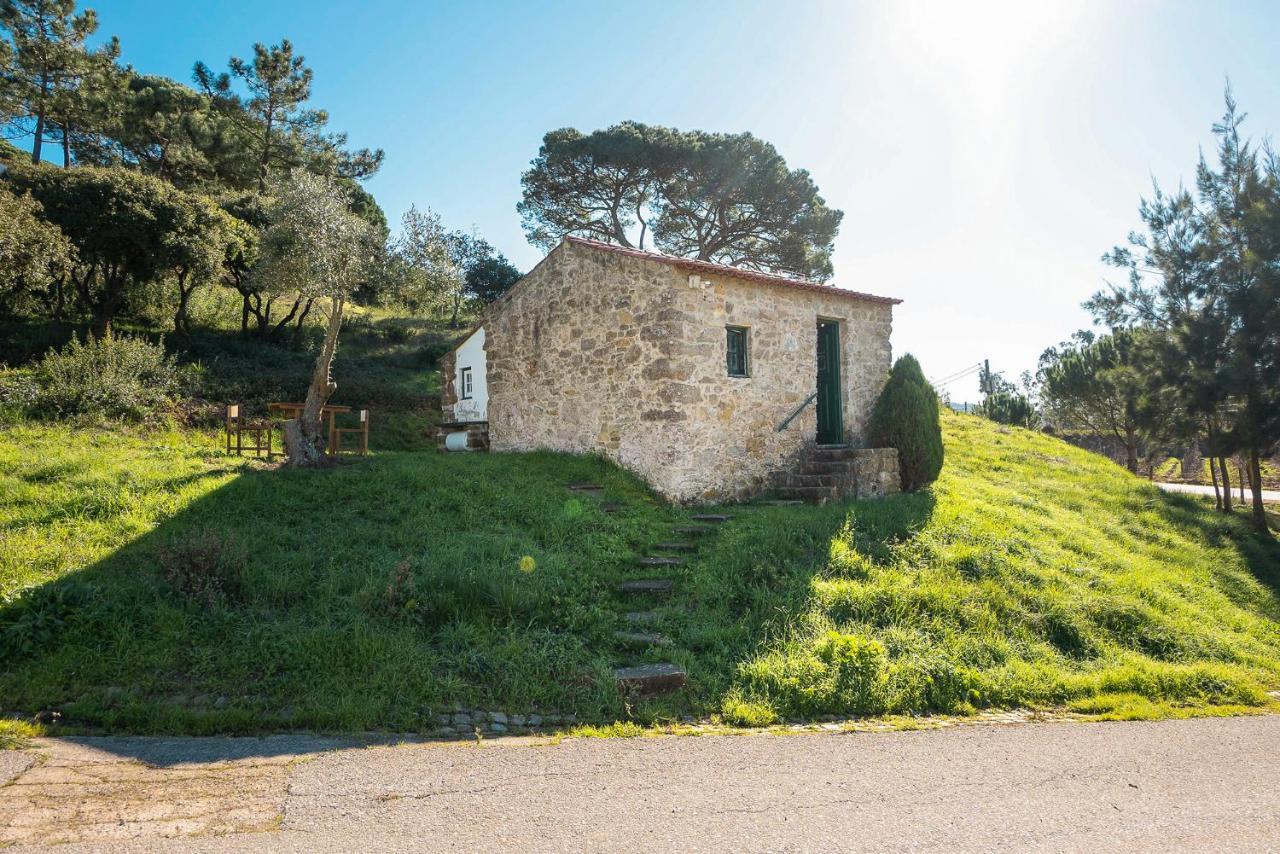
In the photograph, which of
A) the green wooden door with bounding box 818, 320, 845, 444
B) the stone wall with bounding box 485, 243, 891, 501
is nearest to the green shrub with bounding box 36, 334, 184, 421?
the stone wall with bounding box 485, 243, 891, 501

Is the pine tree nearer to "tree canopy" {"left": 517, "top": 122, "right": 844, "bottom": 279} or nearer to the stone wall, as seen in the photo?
"tree canopy" {"left": 517, "top": 122, "right": 844, "bottom": 279}

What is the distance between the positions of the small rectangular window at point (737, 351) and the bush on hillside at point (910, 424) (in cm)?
297

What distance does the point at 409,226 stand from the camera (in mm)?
19438

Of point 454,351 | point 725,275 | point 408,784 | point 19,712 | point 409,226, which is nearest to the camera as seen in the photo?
point 408,784

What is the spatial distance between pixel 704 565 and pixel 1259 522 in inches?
594

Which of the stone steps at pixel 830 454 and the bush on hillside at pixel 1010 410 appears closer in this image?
the stone steps at pixel 830 454

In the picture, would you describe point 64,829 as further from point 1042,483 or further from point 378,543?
point 1042,483

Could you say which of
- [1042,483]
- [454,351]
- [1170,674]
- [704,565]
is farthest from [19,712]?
[1042,483]

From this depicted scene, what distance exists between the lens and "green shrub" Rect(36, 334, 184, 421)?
12977mm

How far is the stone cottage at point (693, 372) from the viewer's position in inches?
426

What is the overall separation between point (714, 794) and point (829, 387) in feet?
33.6

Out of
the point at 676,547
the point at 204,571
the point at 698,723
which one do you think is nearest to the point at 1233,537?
the point at 676,547

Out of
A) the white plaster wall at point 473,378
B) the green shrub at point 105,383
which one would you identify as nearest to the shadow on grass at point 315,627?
the green shrub at point 105,383

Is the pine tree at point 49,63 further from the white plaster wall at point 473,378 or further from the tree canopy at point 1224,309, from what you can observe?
the tree canopy at point 1224,309
